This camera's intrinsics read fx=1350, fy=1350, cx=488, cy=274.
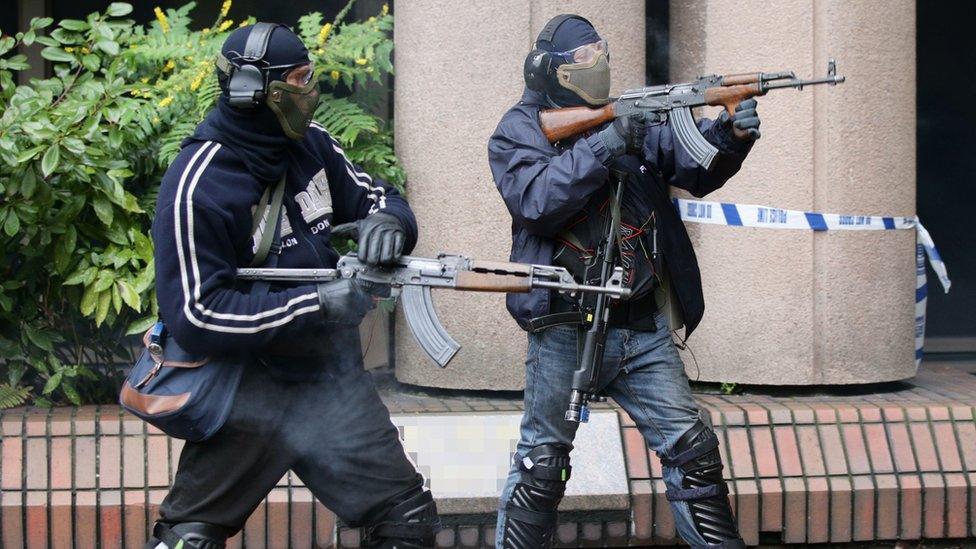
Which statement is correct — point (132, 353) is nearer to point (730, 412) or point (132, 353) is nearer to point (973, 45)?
point (730, 412)

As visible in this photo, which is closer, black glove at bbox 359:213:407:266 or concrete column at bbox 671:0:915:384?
black glove at bbox 359:213:407:266

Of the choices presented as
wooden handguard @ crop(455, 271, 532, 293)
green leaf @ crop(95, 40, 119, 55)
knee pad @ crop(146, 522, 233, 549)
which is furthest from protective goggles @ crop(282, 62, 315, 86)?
green leaf @ crop(95, 40, 119, 55)

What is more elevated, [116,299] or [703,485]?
[116,299]

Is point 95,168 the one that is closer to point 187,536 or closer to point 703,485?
point 187,536

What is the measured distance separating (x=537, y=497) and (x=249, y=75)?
1696 mm

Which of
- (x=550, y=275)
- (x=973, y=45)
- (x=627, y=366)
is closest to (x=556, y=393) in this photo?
(x=627, y=366)

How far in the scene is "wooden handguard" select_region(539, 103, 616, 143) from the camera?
4363 millimetres

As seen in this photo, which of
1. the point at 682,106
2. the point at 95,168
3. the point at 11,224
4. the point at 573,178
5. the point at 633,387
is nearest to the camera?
the point at 573,178

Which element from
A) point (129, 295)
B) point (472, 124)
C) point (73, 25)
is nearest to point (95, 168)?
point (129, 295)

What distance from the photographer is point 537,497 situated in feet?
14.5

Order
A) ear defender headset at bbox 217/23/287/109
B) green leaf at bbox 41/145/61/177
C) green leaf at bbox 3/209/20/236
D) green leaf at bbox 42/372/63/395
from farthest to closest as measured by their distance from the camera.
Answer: green leaf at bbox 42/372/63/395
green leaf at bbox 3/209/20/236
green leaf at bbox 41/145/61/177
ear defender headset at bbox 217/23/287/109

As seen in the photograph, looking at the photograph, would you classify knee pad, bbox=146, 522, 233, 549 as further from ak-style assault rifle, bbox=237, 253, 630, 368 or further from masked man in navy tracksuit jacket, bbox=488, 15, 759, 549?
masked man in navy tracksuit jacket, bbox=488, 15, 759, 549

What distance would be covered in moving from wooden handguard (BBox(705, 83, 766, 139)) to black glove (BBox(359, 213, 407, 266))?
3.87ft

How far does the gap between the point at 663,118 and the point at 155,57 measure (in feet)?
9.01
